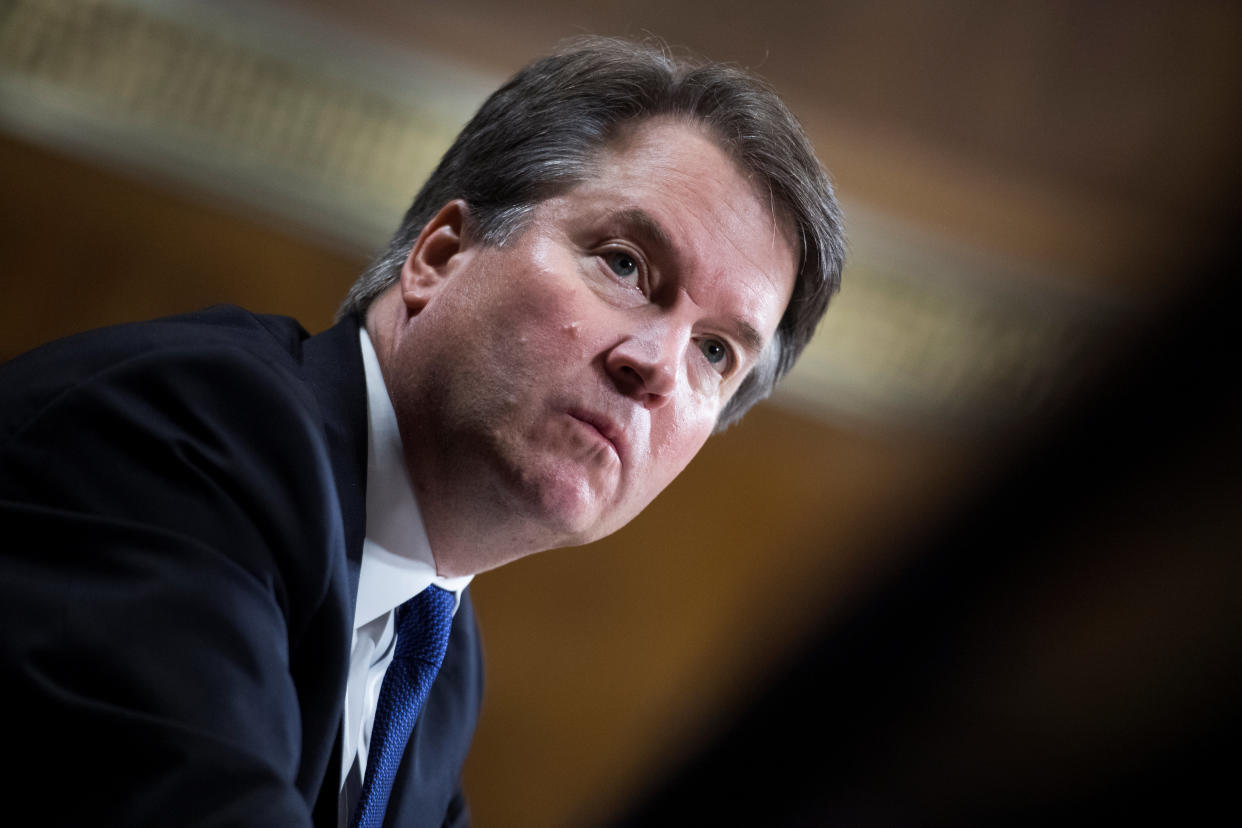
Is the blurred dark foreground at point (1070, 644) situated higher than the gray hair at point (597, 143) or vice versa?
the blurred dark foreground at point (1070, 644)

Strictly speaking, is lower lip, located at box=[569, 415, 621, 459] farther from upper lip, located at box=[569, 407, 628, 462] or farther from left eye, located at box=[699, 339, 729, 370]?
left eye, located at box=[699, 339, 729, 370]

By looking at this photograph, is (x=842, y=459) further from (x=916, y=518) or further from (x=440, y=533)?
(x=916, y=518)

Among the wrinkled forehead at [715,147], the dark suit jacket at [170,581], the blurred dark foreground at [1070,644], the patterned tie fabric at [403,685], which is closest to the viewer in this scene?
the blurred dark foreground at [1070,644]

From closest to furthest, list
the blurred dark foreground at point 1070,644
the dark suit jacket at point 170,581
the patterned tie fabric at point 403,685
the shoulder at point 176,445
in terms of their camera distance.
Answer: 1. the blurred dark foreground at point 1070,644
2. the dark suit jacket at point 170,581
3. the shoulder at point 176,445
4. the patterned tie fabric at point 403,685

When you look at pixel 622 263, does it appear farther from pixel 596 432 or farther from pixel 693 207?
pixel 596 432

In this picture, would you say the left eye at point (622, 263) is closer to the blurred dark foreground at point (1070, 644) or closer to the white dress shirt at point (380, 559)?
the white dress shirt at point (380, 559)

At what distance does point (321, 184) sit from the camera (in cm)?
319

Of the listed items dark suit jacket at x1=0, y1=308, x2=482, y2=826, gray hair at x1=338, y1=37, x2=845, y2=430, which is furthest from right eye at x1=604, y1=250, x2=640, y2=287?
dark suit jacket at x1=0, y1=308, x2=482, y2=826

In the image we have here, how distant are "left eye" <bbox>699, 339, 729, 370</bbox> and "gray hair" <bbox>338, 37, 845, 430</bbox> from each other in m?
0.17

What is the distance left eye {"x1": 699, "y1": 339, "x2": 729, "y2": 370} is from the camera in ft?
4.29

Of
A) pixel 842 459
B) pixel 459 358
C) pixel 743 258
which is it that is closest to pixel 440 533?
pixel 459 358

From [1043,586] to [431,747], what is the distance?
128 cm

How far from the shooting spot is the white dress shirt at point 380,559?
1.15 meters

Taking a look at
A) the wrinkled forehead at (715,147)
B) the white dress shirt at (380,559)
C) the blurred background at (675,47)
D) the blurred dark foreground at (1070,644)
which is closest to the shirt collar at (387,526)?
the white dress shirt at (380,559)
